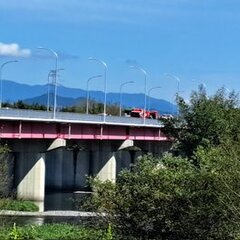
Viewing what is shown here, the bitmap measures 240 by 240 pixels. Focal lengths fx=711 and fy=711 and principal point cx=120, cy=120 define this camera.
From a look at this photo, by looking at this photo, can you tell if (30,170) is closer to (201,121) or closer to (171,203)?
(201,121)

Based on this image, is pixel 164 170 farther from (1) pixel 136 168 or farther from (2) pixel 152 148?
(2) pixel 152 148

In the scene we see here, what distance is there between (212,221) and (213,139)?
86.6 feet

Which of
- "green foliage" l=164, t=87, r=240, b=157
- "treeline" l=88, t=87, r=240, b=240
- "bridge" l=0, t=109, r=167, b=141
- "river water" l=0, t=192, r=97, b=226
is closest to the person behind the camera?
"treeline" l=88, t=87, r=240, b=240

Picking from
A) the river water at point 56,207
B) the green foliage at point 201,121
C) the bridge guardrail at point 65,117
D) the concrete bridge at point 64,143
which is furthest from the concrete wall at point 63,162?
the green foliage at point 201,121

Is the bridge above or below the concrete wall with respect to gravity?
above

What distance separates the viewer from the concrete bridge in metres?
66.4

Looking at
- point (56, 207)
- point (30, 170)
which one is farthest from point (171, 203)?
point (30, 170)

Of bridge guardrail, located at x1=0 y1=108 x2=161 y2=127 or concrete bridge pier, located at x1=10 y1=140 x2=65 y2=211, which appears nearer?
bridge guardrail, located at x1=0 y1=108 x2=161 y2=127

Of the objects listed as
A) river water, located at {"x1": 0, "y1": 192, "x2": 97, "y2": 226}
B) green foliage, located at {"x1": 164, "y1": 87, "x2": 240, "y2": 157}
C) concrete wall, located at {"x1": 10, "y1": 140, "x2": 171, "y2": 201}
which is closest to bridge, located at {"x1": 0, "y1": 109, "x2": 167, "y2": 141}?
concrete wall, located at {"x1": 10, "y1": 140, "x2": 171, "y2": 201}

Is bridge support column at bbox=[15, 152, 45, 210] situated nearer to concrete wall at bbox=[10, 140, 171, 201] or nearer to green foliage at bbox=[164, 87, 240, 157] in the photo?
concrete wall at bbox=[10, 140, 171, 201]

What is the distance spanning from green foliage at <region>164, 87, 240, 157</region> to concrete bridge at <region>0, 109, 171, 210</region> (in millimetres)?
10777

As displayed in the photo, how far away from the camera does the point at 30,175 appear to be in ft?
238

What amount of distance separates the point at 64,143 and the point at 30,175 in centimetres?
502

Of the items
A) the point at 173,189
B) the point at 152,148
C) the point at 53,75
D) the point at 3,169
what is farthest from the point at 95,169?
the point at 173,189
